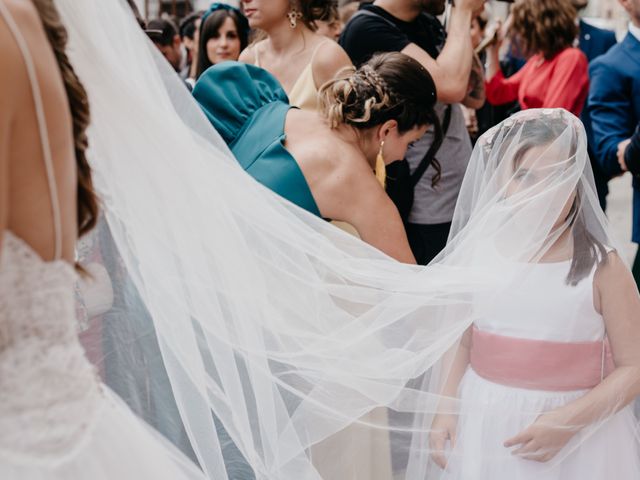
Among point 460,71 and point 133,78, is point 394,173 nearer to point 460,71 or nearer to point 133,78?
point 460,71

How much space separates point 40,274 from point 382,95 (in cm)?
153

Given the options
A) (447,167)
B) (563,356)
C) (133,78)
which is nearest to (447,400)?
(563,356)

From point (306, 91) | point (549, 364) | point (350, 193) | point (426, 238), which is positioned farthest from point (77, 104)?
point (426, 238)

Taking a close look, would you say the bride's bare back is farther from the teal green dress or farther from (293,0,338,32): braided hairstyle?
(293,0,338,32): braided hairstyle

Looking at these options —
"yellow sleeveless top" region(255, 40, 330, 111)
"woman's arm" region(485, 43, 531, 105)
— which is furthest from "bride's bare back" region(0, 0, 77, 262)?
"woman's arm" region(485, 43, 531, 105)

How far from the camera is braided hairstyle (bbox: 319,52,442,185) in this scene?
2637 mm

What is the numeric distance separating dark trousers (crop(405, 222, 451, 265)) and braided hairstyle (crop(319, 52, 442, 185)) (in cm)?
71

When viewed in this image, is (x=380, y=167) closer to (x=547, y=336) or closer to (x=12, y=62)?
(x=547, y=336)

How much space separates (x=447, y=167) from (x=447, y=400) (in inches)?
55.7

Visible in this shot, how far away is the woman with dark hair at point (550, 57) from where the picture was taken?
455 cm

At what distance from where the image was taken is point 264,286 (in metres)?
2.05

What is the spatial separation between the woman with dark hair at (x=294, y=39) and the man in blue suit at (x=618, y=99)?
1.13m

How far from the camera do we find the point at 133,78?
171 centimetres

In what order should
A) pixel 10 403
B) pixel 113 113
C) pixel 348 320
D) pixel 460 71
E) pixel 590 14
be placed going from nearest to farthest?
pixel 10 403 < pixel 113 113 < pixel 348 320 < pixel 460 71 < pixel 590 14
